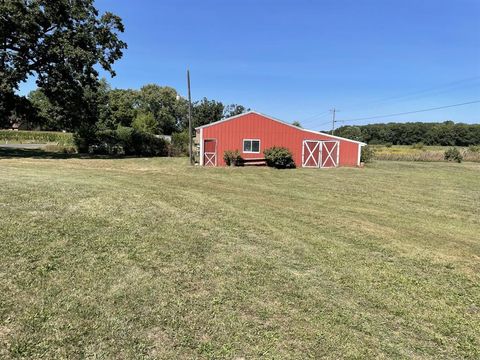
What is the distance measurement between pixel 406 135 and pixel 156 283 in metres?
112

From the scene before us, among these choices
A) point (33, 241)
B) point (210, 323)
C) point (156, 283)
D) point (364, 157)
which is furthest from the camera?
point (364, 157)

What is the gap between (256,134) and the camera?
2550 cm

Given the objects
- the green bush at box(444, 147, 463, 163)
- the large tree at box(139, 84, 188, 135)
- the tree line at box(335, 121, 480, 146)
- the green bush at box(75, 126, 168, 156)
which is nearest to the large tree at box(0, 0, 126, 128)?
the green bush at box(75, 126, 168, 156)

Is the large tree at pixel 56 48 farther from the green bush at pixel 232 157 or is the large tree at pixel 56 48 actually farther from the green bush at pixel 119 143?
the green bush at pixel 232 157

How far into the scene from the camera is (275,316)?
393cm

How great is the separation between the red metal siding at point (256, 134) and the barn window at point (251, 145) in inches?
8.5

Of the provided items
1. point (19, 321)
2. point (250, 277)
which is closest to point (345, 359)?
point (250, 277)

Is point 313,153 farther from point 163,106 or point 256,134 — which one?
point 163,106

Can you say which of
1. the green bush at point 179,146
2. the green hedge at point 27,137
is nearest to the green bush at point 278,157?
the green bush at point 179,146

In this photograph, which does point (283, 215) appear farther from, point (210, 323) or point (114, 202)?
point (210, 323)

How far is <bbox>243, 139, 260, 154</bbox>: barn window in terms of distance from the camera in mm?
25480

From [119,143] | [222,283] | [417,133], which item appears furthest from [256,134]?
[417,133]

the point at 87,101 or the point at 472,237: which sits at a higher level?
the point at 87,101

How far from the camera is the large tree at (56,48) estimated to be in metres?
22.5
